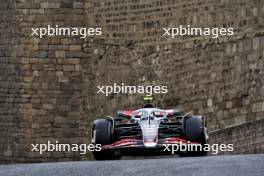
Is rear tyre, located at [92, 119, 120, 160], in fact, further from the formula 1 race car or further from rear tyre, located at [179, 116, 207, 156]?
rear tyre, located at [179, 116, 207, 156]

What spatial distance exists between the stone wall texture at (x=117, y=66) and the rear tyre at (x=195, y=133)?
15.9 feet

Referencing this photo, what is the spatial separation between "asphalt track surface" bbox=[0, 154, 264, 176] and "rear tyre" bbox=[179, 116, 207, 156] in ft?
6.46

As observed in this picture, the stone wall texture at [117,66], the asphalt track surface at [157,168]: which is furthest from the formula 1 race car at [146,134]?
the stone wall texture at [117,66]

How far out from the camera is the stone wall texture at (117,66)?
23.1 metres

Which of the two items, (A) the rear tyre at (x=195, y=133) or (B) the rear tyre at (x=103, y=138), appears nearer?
(A) the rear tyre at (x=195, y=133)

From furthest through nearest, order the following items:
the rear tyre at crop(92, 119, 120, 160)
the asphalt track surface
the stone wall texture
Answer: the stone wall texture, the rear tyre at crop(92, 119, 120, 160), the asphalt track surface

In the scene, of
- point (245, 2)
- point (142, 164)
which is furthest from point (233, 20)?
point (142, 164)

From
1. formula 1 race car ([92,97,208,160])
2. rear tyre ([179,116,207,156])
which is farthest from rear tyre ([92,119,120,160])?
rear tyre ([179,116,207,156])

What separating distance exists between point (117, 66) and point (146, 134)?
37.0ft

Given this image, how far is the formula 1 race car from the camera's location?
16.4 m

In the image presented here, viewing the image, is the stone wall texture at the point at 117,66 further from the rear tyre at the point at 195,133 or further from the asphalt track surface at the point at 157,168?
the asphalt track surface at the point at 157,168

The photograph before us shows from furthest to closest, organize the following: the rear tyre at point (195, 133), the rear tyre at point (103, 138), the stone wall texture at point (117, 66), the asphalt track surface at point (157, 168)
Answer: the stone wall texture at point (117, 66)
the rear tyre at point (103, 138)
the rear tyre at point (195, 133)
the asphalt track surface at point (157, 168)

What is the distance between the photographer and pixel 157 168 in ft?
43.2

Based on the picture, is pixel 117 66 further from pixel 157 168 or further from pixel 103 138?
pixel 157 168
